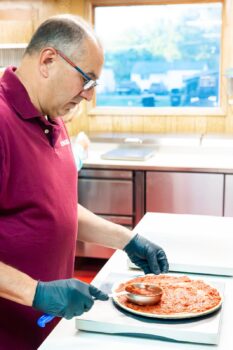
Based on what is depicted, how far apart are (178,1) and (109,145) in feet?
4.04

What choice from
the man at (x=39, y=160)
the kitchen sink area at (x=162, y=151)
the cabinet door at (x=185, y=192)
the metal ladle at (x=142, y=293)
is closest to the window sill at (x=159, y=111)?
the kitchen sink area at (x=162, y=151)

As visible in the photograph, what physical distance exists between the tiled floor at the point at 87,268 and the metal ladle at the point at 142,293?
2428 mm

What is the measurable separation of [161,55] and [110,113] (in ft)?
2.04

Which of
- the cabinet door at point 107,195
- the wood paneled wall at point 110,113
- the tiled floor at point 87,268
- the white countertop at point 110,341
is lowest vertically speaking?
the tiled floor at point 87,268

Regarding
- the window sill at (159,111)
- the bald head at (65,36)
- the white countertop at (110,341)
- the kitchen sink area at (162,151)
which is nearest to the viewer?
the white countertop at (110,341)

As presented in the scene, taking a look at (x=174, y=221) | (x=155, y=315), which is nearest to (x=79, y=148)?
(x=174, y=221)

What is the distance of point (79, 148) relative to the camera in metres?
3.46

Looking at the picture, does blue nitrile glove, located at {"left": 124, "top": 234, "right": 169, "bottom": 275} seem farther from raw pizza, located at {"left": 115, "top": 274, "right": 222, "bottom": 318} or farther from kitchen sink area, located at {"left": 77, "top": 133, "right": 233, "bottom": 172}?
kitchen sink area, located at {"left": 77, "top": 133, "right": 233, "bottom": 172}

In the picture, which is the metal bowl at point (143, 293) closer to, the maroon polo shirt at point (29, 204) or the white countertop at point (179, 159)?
the maroon polo shirt at point (29, 204)

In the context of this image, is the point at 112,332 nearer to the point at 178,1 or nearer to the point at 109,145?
the point at 109,145

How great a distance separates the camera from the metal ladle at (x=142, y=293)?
47.6 inches

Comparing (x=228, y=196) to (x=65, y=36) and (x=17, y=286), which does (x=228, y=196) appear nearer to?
(x=65, y=36)

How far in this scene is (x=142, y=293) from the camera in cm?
123

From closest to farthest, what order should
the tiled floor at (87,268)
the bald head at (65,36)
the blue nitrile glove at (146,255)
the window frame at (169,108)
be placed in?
1. the bald head at (65,36)
2. the blue nitrile glove at (146,255)
3. the tiled floor at (87,268)
4. the window frame at (169,108)
